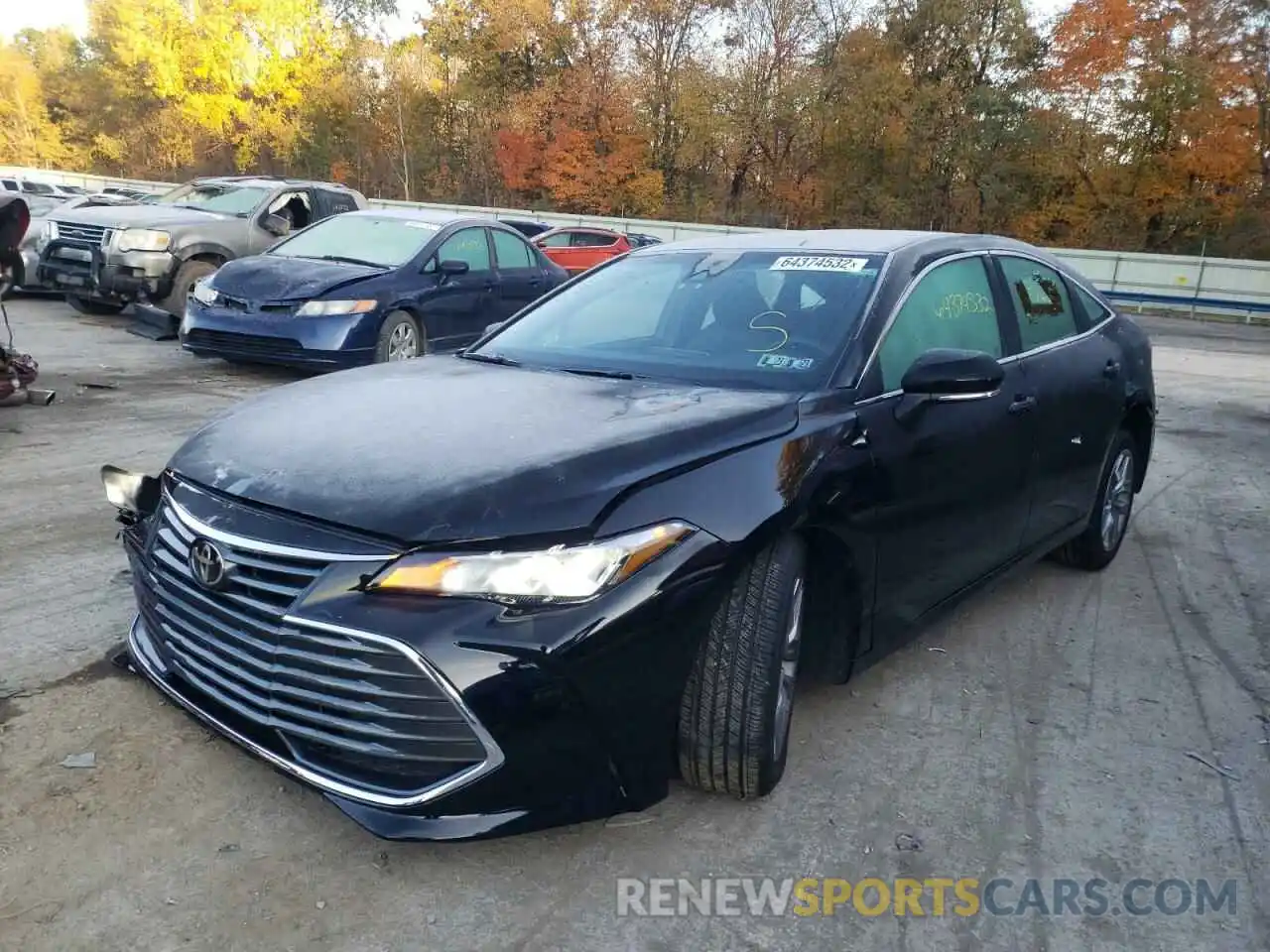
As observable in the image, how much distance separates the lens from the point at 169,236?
10.1 meters

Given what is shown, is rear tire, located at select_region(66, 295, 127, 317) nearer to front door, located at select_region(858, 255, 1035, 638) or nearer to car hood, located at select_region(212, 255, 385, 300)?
car hood, located at select_region(212, 255, 385, 300)

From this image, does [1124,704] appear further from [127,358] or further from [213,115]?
[213,115]

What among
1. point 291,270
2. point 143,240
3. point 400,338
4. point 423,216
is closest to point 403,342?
point 400,338

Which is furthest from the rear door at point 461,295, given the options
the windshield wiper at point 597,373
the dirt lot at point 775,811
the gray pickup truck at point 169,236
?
the windshield wiper at point 597,373

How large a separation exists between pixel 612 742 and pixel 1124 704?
7.15 ft

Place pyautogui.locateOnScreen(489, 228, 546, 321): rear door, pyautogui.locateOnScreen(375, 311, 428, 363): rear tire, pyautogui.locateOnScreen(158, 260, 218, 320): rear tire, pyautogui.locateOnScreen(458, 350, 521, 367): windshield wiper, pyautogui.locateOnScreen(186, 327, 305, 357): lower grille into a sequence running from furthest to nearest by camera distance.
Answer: pyautogui.locateOnScreen(158, 260, 218, 320): rear tire, pyautogui.locateOnScreen(489, 228, 546, 321): rear door, pyautogui.locateOnScreen(375, 311, 428, 363): rear tire, pyautogui.locateOnScreen(186, 327, 305, 357): lower grille, pyautogui.locateOnScreen(458, 350, 521, 367): windshield wiper

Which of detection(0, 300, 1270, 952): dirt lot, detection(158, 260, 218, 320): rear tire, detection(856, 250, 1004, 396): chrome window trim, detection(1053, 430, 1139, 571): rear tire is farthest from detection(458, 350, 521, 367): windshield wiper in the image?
detection(158, 260, 218, 320): rear tire

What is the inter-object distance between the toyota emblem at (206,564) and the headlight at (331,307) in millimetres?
6001

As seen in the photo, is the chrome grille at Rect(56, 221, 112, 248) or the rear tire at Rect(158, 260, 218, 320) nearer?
the rear tire at Rect(158, 260, 218, 320)

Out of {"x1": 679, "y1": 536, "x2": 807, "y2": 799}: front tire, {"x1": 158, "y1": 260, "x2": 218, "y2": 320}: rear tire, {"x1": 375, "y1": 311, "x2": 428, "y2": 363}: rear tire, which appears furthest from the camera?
{"x1": 158, "y1": 260, "x2": 218, "y2": 320}: rear tire

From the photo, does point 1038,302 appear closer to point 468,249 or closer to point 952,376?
point 952,376

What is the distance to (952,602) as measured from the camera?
3506 millimetres

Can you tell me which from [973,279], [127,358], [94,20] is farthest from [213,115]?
[973,279]

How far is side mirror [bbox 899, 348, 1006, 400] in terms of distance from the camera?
3.04 metres
